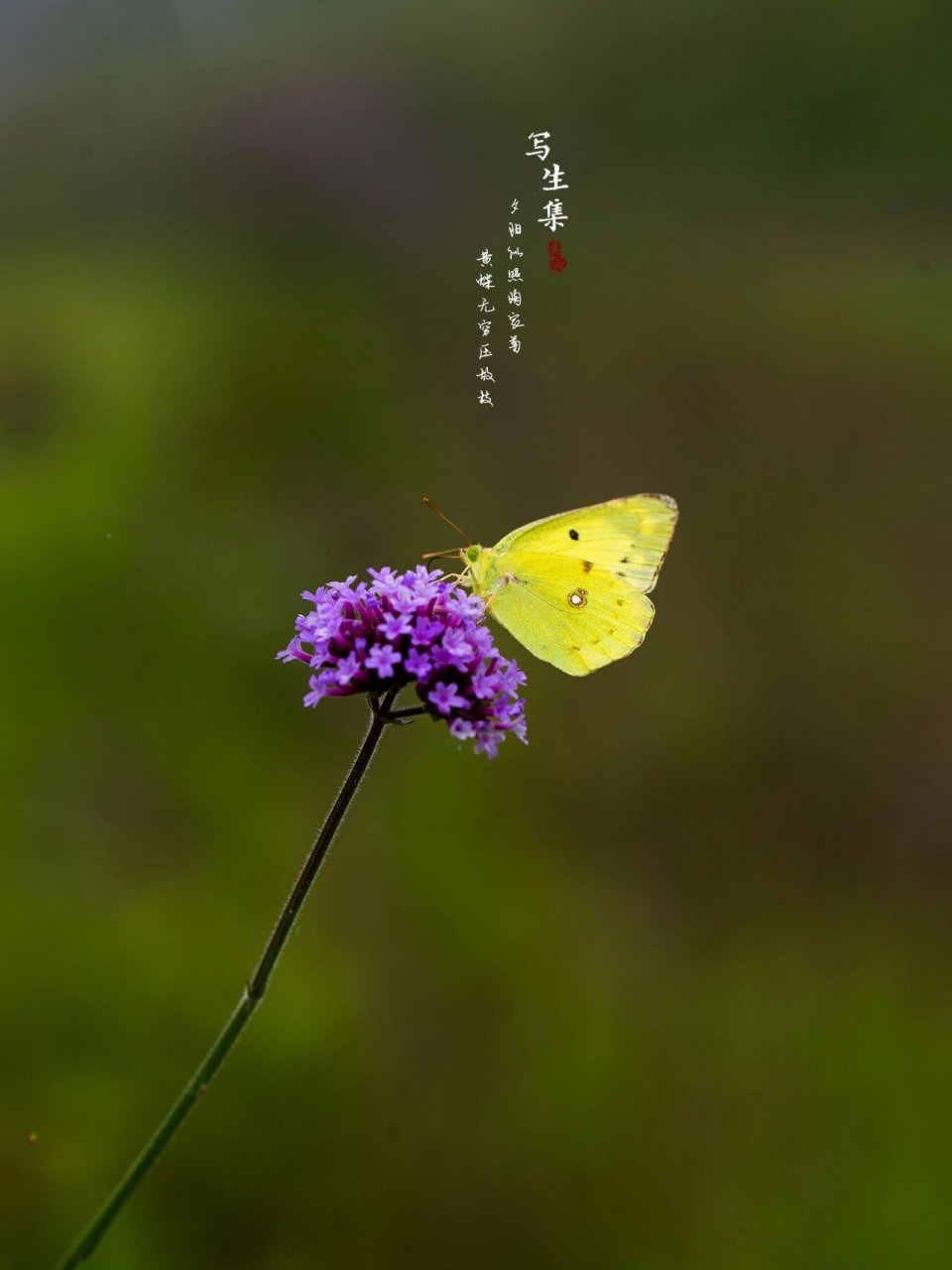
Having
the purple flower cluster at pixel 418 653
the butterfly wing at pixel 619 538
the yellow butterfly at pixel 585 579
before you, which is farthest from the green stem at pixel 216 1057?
the butterfly wing at pixel 619 538

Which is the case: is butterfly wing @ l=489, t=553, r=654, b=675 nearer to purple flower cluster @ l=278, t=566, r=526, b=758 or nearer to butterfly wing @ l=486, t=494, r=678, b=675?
butterfly wing @ l=486, t=494, r=678, b=675

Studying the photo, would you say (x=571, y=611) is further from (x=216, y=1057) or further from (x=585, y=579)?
(x=216, y=1057)

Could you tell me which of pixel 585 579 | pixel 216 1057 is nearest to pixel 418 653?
pixel 216 1057

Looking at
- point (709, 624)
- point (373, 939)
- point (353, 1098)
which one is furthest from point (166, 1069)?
point (709, 624)

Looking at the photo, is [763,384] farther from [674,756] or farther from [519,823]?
[519,823]

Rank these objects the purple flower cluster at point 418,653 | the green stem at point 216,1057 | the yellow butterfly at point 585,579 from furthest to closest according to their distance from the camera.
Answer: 1. the yellow butterfly at point 585,579
2. the purple flower cluster at point 418,653
3. the green stem at point 216,1057

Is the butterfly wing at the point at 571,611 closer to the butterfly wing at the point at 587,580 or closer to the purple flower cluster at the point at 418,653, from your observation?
the butterfly wing at the point at 587,580

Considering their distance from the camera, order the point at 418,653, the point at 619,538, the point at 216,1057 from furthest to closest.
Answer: the point at 619,538 → the point at 418,653 → the point at 216,1057
